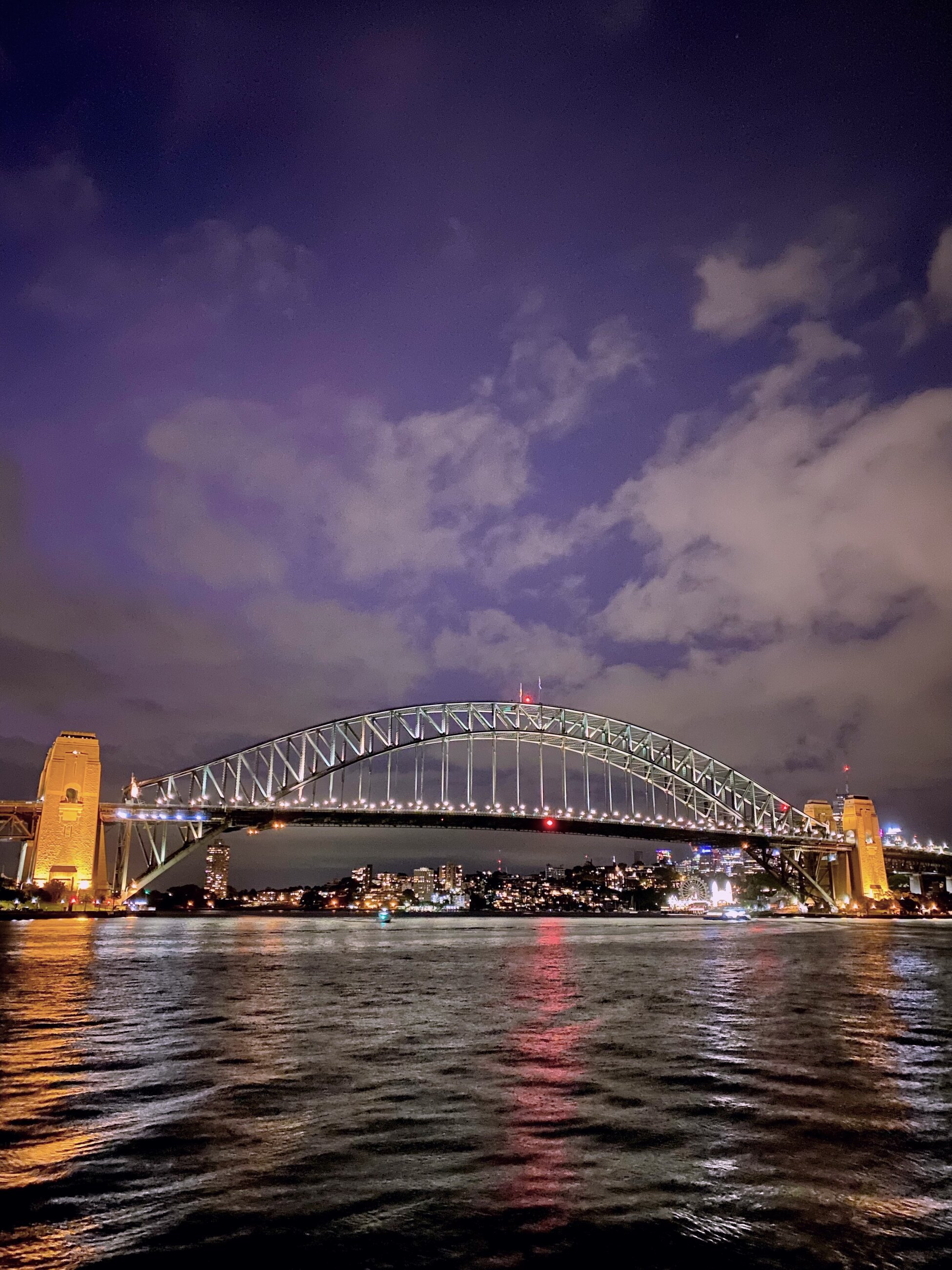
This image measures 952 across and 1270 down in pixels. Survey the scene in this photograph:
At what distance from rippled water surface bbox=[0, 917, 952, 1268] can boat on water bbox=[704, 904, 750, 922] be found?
109 metres

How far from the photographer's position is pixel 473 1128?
8.46 meters

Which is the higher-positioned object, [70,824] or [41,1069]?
[70,824]

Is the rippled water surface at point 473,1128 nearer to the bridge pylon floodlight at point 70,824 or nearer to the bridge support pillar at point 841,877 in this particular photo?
the bridge pylon floodlight at point 70,824

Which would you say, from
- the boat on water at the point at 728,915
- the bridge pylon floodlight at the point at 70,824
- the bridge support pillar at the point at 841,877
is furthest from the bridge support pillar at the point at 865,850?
the bridge pylon floodlight at the point at 70,824

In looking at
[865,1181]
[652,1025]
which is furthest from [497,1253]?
[652,1025]

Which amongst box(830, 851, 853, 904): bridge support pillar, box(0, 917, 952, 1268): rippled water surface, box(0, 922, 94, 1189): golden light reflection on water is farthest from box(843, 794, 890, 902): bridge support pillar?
box(0, 922, 94, 1189): golden light reflection on water

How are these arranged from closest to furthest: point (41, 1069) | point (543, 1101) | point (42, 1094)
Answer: point (543, 1101) → point (42, 1094) → point (41, 1069)

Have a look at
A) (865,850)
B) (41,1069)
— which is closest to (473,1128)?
(41,1069)

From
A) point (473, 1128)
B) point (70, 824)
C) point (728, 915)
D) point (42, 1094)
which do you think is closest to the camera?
point (473, 1128)

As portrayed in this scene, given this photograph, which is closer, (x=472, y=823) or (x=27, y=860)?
(x=27, y=860)

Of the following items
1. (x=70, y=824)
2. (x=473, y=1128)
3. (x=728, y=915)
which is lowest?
(x=728, y=915)

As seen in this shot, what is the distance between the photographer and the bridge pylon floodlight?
259 feet

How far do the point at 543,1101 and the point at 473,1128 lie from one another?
4.90 feet

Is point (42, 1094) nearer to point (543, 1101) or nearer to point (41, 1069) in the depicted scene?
point (41, 1069)
